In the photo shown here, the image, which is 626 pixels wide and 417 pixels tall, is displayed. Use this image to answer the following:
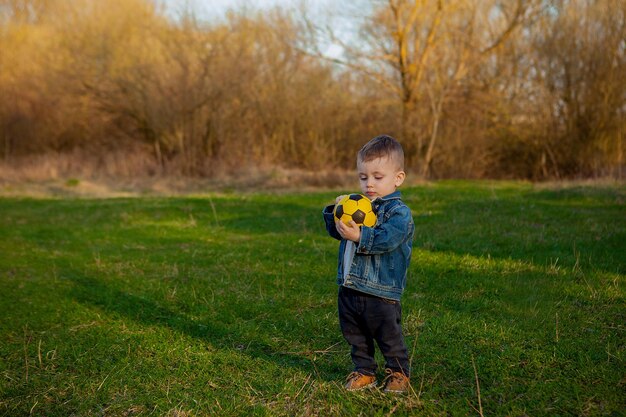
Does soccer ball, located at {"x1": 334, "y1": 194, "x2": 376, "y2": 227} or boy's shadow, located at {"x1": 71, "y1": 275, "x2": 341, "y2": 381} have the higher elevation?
soccer ball, located at {"x1": 334, "y1": 194, "x2": 376, "y2": 227}

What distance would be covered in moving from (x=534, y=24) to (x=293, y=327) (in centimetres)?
2037

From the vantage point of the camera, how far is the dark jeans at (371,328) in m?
3.57

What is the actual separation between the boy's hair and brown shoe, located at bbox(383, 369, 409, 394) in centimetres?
135

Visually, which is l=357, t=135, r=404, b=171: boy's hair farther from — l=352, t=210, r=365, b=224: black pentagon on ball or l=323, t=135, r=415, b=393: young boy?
l=352, t=210, r=365, b=224: black pentagon on ball

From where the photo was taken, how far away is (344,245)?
373cm

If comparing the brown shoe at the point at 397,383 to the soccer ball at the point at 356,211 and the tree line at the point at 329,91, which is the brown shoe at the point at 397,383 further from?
the tree line at the point at 329,91

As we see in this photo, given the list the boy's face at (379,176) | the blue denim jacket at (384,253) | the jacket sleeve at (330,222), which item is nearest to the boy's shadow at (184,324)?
the blue denim jacket at (384,253)

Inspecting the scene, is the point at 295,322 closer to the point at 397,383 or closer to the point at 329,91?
the point at 397,383

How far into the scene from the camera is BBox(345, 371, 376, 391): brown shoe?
146 inches

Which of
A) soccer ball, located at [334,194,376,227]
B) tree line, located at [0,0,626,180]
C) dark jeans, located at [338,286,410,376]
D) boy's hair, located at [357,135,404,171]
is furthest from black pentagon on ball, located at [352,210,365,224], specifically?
tree line, located at [0,0,626,180]

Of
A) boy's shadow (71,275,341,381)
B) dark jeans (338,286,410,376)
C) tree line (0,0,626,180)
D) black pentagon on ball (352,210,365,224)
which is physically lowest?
boy's shadow (71,275,341,381)

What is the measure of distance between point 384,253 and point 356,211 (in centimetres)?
34

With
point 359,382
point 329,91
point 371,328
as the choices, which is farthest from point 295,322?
point 329,91

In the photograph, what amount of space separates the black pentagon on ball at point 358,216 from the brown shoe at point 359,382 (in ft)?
3.44
